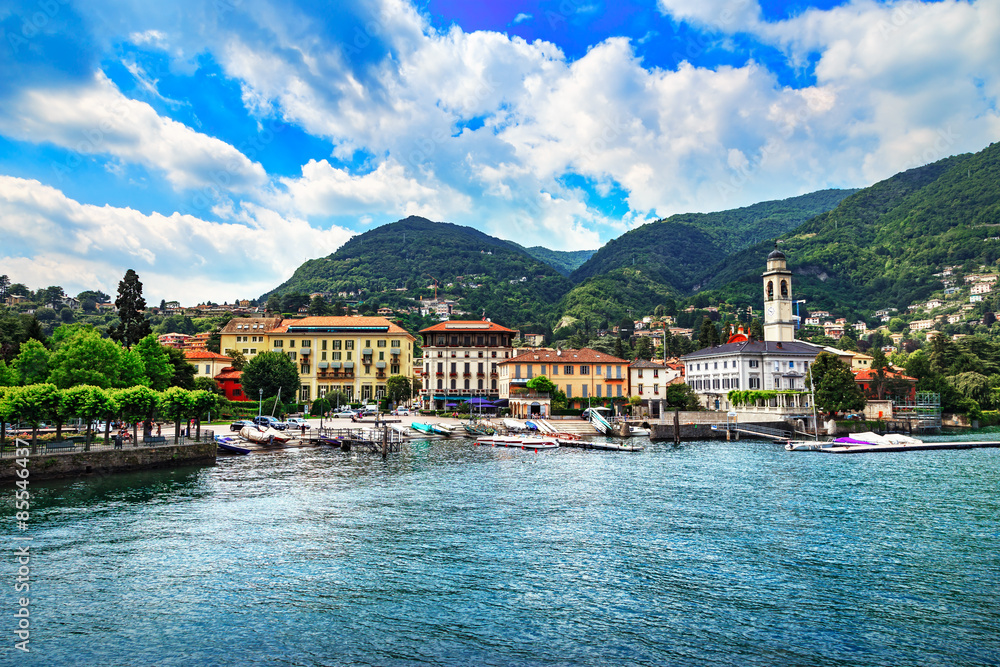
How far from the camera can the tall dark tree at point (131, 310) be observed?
65.5 meters

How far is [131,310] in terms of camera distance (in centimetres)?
6694

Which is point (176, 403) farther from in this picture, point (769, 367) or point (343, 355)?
point (769, 367)

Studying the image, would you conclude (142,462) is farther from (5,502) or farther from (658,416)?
(658,416)

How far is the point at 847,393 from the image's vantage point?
242 ft

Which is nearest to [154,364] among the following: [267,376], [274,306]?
[267,376]

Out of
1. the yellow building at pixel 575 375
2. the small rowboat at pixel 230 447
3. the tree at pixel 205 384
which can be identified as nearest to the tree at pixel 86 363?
the small rowboat at pixel 230 447

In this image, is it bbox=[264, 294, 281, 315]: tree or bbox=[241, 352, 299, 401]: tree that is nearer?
bbox=[241, 352, 299, 401]: tree

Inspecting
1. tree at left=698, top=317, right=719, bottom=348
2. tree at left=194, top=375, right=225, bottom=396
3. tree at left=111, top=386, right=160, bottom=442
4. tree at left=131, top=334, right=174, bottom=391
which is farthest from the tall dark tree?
tree at left=698, top=317, right=719, bottom=348

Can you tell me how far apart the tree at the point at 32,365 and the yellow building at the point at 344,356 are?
50315 mm

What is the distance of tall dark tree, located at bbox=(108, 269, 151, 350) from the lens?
6550cm

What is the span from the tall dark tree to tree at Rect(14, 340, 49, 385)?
14338mm

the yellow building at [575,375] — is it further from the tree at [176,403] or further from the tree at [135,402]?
the tree at [135,402]

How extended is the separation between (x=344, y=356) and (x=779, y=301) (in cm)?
6953

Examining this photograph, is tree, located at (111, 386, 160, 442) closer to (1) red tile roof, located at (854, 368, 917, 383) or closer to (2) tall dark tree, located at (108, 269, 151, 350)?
(2) tall dark tree, located at (108, 269, 151, 350)
